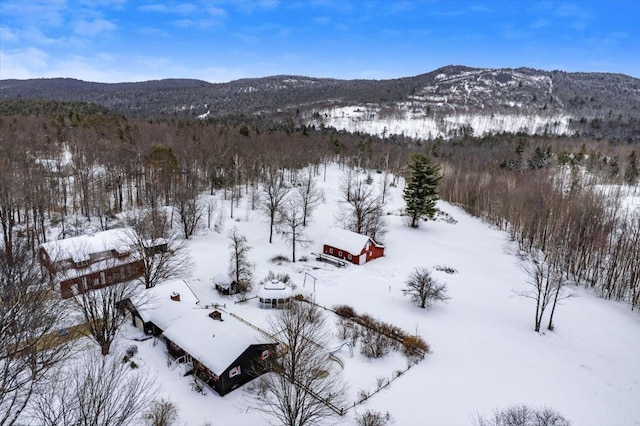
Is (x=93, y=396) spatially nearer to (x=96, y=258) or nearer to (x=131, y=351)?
(x=131, y=351)

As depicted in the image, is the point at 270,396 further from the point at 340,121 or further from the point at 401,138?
the point at 340,121

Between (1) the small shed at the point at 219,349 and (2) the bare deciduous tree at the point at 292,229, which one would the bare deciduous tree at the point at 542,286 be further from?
(2) the bare deciduous tree at the point at 292,229

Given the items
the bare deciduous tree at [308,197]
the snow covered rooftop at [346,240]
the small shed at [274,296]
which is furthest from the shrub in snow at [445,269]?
the small shed at [274,296]

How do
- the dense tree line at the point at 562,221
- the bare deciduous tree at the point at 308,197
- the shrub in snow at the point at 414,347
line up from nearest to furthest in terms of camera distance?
the shrub in snow at the point at 414,347 → the dense tree line at the point at 562,221 → the bare deciduous tree at the point at 308,197

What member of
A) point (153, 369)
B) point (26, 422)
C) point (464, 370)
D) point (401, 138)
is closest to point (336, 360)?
point (464, 370)

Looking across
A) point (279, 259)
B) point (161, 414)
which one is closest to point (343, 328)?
point (161, 414)

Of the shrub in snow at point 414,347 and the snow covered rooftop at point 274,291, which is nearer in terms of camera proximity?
the shrub in snow at point 414,347

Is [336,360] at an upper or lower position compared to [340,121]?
lower
